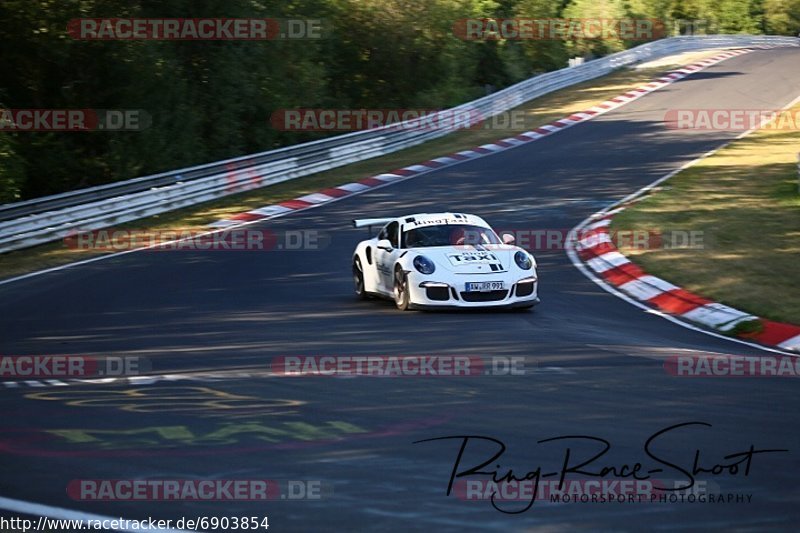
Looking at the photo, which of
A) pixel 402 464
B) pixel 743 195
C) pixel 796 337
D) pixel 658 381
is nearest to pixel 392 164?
pixel 743 195

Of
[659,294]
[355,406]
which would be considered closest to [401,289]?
[659,294]

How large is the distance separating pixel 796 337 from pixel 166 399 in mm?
6921

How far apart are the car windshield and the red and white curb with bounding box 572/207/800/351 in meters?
2.25

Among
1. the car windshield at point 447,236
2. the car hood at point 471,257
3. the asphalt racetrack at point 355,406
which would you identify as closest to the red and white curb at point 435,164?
the asphalt racetrack at point 355,406

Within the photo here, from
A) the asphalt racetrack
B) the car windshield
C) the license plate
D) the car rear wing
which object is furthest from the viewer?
the car rear wing

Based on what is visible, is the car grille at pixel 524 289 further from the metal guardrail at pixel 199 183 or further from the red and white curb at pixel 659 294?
the metal guardrail at pixel 199 183

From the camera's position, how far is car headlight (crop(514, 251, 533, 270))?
13.3 meters

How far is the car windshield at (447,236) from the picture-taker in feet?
46.1

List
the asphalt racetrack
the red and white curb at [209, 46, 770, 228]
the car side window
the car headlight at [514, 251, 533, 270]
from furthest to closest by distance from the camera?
1. the red and white curb at [209, 46, 770, 228]
2. the car side window
3. the car headlight at [514, 251, 533, 270]
4. the asphalt racetrack

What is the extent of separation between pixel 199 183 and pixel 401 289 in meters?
12.0

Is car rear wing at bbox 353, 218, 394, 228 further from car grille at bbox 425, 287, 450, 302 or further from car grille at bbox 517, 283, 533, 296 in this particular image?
car grille at bbox 517, 283, 533, 296

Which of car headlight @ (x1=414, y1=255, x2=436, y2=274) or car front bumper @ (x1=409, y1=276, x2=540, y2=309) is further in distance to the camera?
car headlight @ (x1=414, y1=255, x2=436, y2=274)

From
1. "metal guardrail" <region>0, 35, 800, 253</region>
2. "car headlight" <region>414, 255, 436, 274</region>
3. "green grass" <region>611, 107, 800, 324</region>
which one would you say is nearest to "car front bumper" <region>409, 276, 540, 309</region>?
"car headlight" <region>414, 255, 436, 274</region>

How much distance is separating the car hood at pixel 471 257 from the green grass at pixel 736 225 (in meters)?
2.88
